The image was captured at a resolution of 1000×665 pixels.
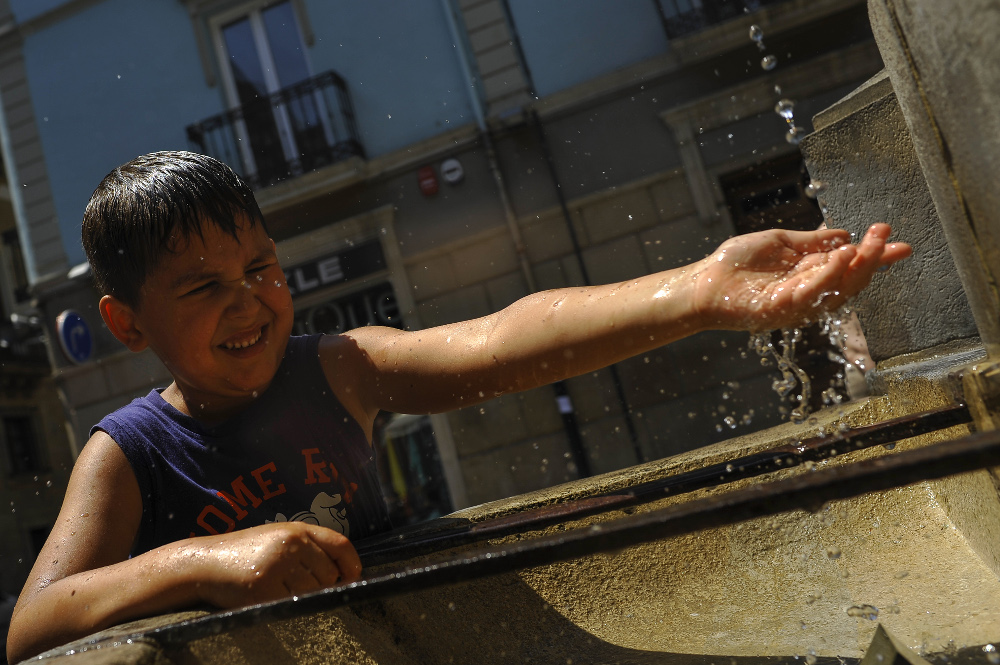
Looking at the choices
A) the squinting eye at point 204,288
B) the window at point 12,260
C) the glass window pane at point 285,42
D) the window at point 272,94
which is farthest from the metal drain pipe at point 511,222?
the window at point 12,260

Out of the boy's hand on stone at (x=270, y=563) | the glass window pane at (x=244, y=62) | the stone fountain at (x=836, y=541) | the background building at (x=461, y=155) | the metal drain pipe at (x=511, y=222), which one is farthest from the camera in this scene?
the glass window pane at (x=244, y=62)

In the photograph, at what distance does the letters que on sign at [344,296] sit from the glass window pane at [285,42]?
2268 mm

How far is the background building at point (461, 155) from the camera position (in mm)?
7371

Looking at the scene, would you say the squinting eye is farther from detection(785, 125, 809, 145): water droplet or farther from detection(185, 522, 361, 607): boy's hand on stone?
detection(785, 125, 809, 145): water droplet

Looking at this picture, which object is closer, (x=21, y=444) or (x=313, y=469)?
(x=313, y=469)

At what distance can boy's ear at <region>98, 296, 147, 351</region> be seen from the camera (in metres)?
1.62

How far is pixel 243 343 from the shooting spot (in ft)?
5.09

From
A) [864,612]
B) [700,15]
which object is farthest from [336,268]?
[864,612]

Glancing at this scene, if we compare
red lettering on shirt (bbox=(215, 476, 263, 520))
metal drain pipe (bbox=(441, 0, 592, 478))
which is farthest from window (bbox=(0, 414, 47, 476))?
red lettering on shirt (bbox=(215, 476, 263, 520))

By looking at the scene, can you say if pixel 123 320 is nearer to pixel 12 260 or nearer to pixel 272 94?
pixel 272 94

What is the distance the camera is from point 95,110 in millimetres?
9438

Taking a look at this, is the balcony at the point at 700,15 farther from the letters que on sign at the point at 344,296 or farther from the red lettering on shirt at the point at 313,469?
the red lettering on shirt at the point at 313,469

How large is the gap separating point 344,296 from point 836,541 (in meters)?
7.53

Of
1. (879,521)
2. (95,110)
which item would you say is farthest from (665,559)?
(95,110)
